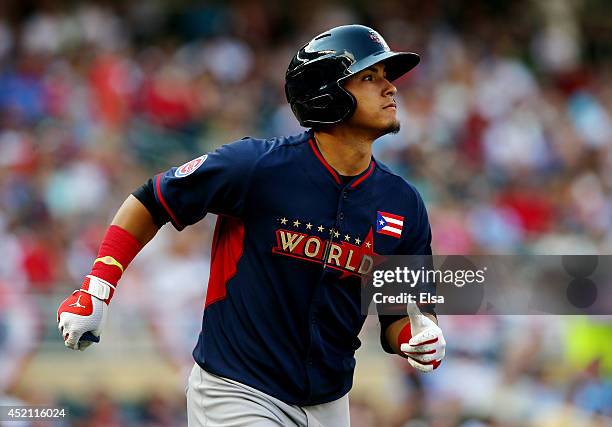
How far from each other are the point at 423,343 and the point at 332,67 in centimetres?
117

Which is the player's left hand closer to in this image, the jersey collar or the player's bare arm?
the jersey collar

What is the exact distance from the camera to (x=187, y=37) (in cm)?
1283

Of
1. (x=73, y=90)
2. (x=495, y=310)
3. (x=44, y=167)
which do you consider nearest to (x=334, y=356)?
(x=495, y=310)

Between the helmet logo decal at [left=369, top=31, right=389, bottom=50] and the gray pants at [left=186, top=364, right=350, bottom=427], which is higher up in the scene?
the helmet logo decal at [left=369, top=31, right=389, bottom=50]

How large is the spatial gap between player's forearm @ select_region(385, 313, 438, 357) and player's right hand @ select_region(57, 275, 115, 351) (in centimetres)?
119

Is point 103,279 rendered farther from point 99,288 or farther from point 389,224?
point 389,224

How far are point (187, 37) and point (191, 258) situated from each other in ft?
13.7

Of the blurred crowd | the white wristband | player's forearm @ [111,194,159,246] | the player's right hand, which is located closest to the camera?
the player's right hand

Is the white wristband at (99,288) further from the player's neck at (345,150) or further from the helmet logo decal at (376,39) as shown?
the helmet logo decal at (376,39)

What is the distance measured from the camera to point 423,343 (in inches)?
167

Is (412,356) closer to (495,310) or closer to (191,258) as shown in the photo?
(495,310)

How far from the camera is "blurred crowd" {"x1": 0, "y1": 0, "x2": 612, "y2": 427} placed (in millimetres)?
8312

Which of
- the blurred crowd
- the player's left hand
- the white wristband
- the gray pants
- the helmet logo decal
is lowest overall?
the gray pants

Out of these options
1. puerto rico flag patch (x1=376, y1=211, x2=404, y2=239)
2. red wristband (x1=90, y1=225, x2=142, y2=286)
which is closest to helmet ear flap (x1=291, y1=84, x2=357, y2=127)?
puerto rico flag patch (x1=376, y1=211, x2=404, y2=239)
